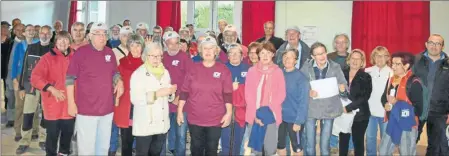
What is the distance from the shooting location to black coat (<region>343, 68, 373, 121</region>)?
13.6 ft


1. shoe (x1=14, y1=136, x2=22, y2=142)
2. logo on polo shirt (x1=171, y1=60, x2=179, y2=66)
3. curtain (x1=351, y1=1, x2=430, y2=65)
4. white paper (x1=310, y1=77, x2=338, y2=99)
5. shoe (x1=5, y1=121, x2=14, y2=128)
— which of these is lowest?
Answer: shoe (x1=14, y1=136, x2=22, y2=142)

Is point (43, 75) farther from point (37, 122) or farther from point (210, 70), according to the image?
point (37, 122)

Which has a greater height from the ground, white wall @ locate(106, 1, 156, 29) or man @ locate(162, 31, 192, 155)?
white wall @ locate(106, 1, 156, 29)

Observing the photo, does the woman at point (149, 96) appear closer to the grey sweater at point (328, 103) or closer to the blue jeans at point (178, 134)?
the blue jeans at point (178, 134)

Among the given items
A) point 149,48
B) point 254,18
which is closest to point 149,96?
point 149,48

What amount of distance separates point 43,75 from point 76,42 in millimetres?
753

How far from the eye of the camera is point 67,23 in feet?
32.6

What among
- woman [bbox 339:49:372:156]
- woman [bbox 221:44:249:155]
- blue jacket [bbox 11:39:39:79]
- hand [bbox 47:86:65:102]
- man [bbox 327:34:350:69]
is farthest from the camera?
blue jacket [bbox 11:39:39:79]

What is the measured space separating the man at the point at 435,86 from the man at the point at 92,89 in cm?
288

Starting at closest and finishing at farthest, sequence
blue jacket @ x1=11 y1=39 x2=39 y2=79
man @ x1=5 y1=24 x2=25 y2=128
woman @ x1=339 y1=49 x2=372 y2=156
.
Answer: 1. woman @ x1=339 y1=49 x2=372 y2=156
2. blue jacket @ x1=11 y1=39 x2=39 y2=79
3. man @ x1=5 y1=24 x2=25 y2=128

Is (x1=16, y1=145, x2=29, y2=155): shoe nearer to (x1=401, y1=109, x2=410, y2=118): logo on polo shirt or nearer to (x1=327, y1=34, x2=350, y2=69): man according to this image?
(x1=327, y1=34, x2=350, y2=69): man

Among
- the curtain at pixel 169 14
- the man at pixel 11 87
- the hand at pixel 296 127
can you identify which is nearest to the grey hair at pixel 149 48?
the hand at pixel 296 127

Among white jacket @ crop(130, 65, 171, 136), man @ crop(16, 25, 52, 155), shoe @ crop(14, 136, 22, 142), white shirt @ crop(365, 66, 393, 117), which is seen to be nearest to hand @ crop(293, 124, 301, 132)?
white shirt @ crop(365, 66, 393, 117)

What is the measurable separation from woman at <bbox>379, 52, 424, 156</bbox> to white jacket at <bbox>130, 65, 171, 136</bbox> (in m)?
2.15
